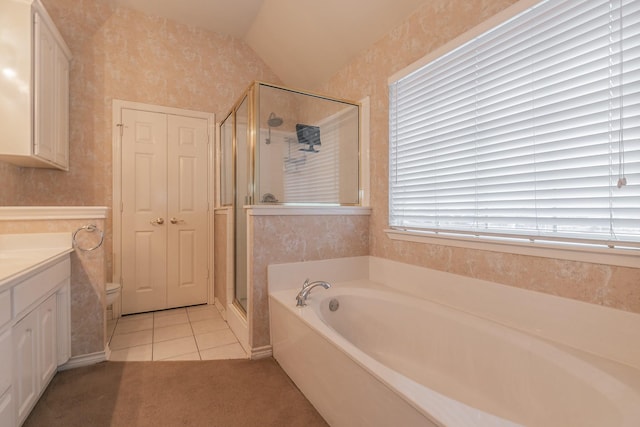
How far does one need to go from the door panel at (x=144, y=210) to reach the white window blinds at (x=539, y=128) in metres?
2.51

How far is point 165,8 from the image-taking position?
2947 mm

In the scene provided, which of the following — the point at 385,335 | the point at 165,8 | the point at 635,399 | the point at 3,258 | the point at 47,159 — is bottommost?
the point at 385,335

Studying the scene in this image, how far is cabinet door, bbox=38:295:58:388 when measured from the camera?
156cm

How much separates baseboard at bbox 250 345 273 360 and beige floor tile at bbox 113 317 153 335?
118 cm

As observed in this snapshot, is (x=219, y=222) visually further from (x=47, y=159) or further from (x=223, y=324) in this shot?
(x=47, y=159)

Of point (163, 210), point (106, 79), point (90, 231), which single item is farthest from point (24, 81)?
point (163, 210)

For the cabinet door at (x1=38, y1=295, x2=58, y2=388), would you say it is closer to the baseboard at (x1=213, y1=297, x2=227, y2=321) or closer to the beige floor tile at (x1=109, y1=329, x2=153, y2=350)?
the beige floor tile at (x1=109, y1=329, x2=153, y2=350)

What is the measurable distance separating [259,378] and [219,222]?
5.52ft

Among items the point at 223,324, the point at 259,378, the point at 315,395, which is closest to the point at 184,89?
the point at 223,324

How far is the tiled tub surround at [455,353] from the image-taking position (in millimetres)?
993

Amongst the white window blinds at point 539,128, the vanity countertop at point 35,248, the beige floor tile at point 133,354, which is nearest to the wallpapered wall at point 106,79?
the vanity countertop at point 35,248

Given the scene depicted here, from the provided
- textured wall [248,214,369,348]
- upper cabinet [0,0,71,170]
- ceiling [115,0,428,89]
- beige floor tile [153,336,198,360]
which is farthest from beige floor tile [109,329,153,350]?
ceiling [115,0,428,89]

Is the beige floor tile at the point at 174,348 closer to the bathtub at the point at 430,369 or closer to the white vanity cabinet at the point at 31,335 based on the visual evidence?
the white vanity cabinet at the point at 31,335

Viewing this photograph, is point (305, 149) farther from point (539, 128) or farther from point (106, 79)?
point (106, 79)
